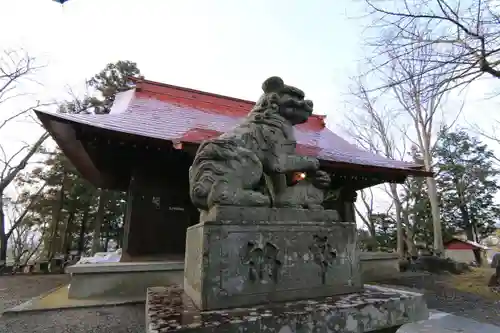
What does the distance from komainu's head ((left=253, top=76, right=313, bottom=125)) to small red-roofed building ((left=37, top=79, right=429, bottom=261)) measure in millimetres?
2506

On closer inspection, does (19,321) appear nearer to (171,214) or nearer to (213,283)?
(171,214)

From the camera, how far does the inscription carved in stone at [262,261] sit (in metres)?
1.68

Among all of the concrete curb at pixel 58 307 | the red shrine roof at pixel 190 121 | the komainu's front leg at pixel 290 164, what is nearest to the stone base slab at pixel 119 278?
the concrete curb at pixel 58 307

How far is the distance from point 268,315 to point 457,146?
81.0ft

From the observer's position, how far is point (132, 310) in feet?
14.3

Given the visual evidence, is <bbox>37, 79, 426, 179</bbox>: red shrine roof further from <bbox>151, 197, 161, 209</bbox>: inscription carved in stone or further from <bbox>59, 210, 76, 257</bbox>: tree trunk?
<bbox>59, 210, 76, 257</bbox>: tree trunk

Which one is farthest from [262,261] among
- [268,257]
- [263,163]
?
[263,163]

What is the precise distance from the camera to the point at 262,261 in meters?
1.72

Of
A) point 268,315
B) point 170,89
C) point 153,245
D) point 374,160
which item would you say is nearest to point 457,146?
point 374,160

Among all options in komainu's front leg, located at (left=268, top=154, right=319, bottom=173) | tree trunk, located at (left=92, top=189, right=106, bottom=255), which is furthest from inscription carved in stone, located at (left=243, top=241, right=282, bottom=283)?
tree trunk, located at (left=92, top=189, right=106, bottom=255)

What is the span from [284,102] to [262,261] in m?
1.19

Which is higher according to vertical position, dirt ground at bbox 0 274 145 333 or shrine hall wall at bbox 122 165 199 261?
shrine hall wall at bbox 122 165 199 261

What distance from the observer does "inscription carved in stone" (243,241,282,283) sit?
5.53 feet

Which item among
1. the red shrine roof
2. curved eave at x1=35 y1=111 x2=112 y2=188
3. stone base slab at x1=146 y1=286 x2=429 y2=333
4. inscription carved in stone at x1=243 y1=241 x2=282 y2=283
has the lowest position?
stone base slab at x1=146 y1=286 x2=429 y2=333
